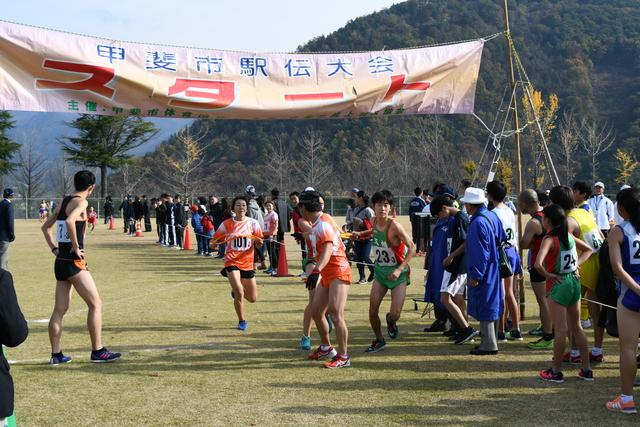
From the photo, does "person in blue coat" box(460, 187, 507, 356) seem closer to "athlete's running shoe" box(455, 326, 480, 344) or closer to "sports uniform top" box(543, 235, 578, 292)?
"athlete's running shoe" box(455, 326, 480, 344)

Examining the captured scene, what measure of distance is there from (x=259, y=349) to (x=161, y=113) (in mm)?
3342

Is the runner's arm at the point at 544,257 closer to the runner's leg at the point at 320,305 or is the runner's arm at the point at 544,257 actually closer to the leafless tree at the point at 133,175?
the runner's leg at the point at 320,305

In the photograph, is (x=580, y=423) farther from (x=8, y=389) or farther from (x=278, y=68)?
(x=278, y=68)

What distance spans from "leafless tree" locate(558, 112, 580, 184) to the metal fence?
14.0m

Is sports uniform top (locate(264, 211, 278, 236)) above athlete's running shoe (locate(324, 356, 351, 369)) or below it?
above

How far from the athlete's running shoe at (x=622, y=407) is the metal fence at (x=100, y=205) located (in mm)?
50481

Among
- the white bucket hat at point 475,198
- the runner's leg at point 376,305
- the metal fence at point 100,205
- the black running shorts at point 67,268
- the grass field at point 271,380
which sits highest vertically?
the metal fence at point 100,205

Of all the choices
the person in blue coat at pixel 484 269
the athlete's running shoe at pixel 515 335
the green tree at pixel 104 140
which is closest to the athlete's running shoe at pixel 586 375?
the person in blue coat at pixel 484 269

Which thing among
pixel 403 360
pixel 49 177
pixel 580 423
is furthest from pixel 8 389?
pixel 49 177

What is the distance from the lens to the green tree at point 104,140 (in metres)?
67.8

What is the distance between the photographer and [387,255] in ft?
27.3

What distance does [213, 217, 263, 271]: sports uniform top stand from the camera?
32.6ft

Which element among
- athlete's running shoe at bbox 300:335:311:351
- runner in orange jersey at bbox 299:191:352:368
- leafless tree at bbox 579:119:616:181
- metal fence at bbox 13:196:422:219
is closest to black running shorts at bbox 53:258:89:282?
runner in orange jersey at bbox 299:191:352:368

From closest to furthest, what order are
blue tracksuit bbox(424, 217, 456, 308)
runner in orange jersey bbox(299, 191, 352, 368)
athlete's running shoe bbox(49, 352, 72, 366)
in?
runner in orange jersey bbox(299, 191, 352, 368) < athlete's running shoe bbox(49, 352, 72, 366) < blue tracksuit bbox(424, 217, 456, 308)
